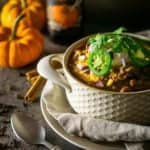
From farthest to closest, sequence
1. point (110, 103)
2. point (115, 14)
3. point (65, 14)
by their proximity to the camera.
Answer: point (115, 14) < point (65, 14) < point (110, 103)

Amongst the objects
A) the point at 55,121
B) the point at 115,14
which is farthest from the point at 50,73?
the point at 115,14

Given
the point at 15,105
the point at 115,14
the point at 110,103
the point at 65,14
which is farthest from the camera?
the point at 115,14

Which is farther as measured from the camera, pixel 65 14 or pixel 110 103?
pixel 65 14

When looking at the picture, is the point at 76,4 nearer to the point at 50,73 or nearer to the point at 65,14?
the point at 65,14

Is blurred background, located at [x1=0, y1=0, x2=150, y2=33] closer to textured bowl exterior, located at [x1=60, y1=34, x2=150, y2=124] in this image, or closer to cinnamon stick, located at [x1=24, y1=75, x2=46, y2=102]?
cinnamon stick, located at [x1=24, y1=75, x2=46, y2=102]

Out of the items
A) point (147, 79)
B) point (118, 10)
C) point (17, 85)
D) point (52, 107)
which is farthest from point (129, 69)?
point (118, 10)

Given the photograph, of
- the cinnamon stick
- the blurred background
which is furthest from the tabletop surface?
the blurred background

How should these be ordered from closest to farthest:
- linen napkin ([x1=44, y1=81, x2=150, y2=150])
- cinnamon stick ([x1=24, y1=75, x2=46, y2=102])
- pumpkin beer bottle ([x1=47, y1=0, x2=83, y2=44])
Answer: linen napkin ([x1=44, y1=81, x2=150, y2=150]) → cinnamon stick ([x1=24, y1=75, x2=46, y2=102]) → pumpkin beer bottle ([x1=47, y1=0, x2=83, y2=44])

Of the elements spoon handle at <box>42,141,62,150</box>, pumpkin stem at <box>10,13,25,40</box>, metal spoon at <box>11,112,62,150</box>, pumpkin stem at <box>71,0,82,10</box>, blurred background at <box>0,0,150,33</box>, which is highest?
pumpkin stem at <box>71,0,82,10</box>
